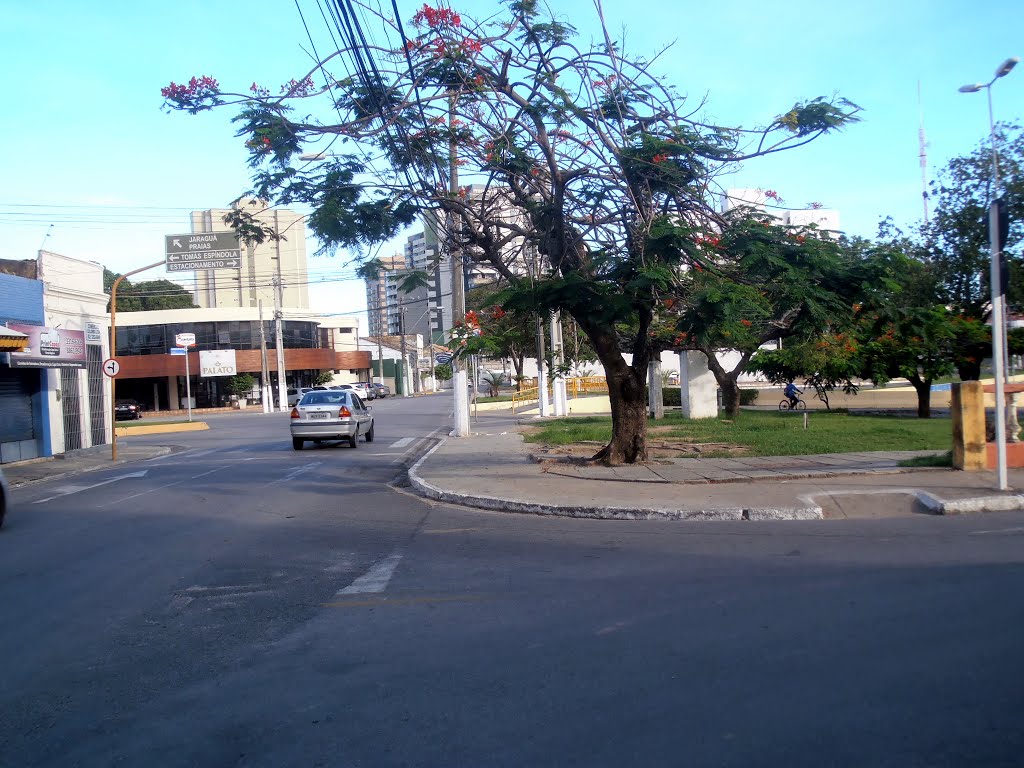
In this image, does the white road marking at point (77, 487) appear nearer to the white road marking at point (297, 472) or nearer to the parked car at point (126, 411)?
the white road marking at point (297, 472)

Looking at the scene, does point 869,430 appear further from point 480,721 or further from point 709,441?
point 480,721

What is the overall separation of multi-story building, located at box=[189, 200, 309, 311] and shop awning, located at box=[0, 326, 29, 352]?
6.69m

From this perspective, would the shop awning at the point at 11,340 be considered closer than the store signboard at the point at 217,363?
Yes

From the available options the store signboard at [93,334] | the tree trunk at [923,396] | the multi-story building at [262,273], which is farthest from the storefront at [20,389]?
the tree trunk at [923,396]

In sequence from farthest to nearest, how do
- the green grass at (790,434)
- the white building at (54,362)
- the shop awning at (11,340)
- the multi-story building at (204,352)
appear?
the multi-story building at (204,352), the white building at (54,362), the shop awning at (11,340), the green grass at (790,434)

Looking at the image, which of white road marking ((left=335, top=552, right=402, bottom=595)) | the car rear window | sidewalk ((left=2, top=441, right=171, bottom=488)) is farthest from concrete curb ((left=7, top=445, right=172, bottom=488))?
white road marking ((left=335, top=552, right=402, bottom=595))

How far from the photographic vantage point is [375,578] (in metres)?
7.90

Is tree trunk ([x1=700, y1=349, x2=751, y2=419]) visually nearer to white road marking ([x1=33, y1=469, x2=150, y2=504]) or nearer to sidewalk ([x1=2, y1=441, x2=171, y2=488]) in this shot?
white road marking ([x1=33, y1=469, x2=150, y2=504])

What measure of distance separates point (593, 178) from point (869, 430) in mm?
11351

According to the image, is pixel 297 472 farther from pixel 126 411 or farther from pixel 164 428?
pixel 126 411

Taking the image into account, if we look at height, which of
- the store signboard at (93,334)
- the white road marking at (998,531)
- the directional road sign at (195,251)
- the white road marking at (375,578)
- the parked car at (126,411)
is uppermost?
the directional road sign at (195,251)

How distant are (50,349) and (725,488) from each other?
19.2 m

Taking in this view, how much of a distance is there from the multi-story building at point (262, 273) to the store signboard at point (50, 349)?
18.2 ft

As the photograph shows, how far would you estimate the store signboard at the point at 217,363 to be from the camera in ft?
190
